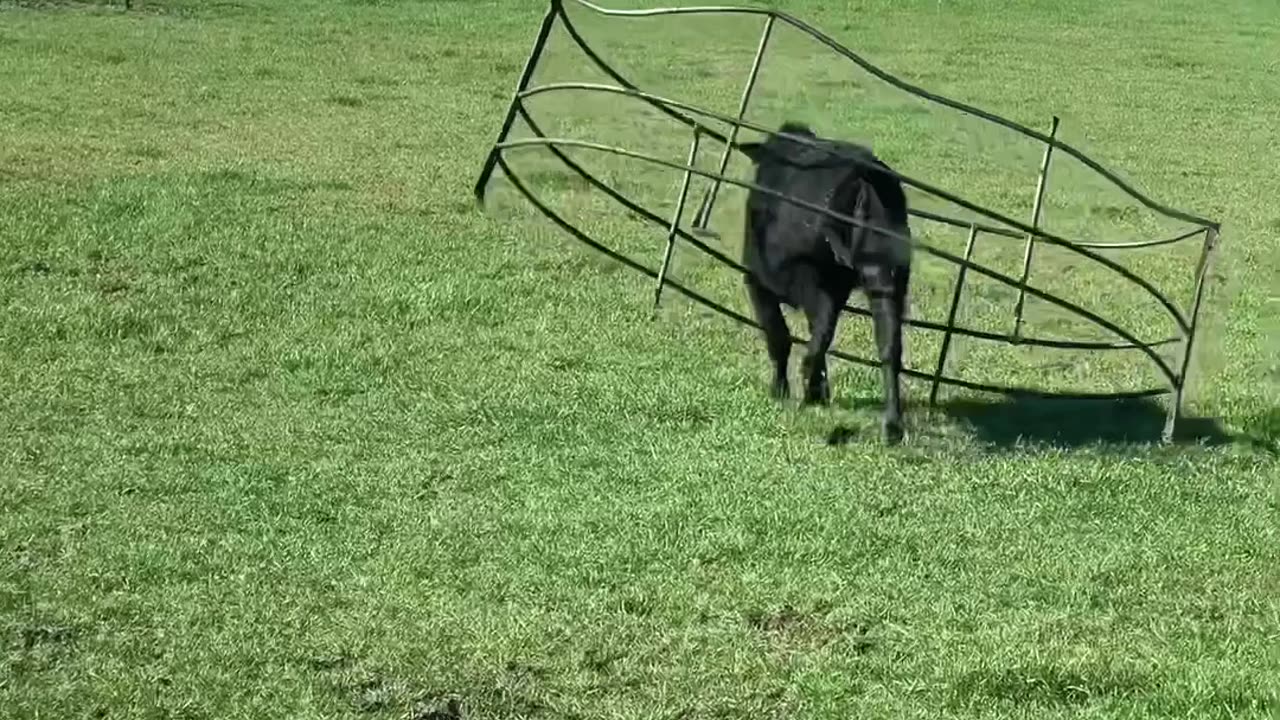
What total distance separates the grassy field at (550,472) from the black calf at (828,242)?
35 centimetres

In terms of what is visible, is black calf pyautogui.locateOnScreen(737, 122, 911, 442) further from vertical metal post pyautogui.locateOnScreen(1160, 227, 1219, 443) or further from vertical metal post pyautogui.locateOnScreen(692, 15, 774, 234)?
vertical metal post pyautogui.locateOnScreen(1160, 227, 1219, 443)

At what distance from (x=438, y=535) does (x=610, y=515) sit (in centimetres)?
52

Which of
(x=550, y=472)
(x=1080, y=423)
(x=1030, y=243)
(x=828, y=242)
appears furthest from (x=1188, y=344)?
(x=550, y=472)

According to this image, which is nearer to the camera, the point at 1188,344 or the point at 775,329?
the point at 1188,344

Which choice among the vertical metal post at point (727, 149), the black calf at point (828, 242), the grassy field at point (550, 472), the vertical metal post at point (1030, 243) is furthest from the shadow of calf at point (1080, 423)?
the vertical metal post at point (727, 149)

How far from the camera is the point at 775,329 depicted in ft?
21.3

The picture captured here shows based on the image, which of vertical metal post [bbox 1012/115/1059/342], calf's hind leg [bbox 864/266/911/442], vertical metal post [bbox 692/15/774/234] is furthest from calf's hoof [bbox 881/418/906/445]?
vertical metal post [bbox 692/15/774/234]

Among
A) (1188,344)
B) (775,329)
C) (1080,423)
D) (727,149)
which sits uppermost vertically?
(727,149)

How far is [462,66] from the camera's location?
54.2 feet

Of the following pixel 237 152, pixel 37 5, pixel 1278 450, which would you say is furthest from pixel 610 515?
pixel 37 5

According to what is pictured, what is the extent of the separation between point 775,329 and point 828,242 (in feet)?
2.25

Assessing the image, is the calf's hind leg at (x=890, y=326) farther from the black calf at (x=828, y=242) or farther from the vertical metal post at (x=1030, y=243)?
the vertical metal post at (x=1030, y=243)

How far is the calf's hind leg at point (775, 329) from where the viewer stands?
649 cm

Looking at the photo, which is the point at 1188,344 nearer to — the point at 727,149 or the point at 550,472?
the point at 727,149
